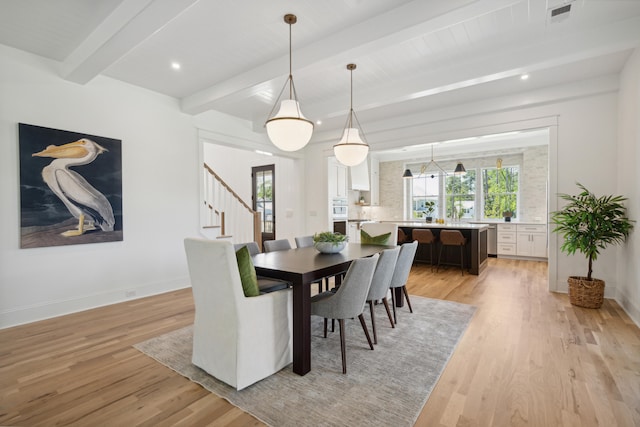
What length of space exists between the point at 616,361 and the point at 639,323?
1082 mm

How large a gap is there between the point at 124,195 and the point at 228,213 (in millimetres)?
2622

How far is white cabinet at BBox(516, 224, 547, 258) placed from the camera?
6.92 meters

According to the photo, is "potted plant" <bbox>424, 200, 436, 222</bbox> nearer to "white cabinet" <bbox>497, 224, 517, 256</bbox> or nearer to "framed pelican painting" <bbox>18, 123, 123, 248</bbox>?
"white cabinet" <bbox>497, 224, 517, 256</bbox>

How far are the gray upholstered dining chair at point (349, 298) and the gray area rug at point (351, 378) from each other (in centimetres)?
23

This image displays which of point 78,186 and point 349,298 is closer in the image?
point 349,298

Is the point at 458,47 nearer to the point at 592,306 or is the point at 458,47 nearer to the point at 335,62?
the point at 335,62

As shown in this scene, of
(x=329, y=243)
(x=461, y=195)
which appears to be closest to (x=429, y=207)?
(x=461, y=195)

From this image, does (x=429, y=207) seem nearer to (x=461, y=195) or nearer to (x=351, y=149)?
(x=461, y=195)

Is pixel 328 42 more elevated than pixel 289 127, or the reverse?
pixel 328 42

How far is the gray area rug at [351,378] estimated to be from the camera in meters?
1.79

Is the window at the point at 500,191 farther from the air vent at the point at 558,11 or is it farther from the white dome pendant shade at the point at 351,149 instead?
the white dome pendant shade at the point at 351,149

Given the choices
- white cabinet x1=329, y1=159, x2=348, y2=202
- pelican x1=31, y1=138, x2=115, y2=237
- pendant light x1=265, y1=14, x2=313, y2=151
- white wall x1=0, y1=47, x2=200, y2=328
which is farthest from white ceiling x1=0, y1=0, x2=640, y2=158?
white cabinet x1=329, y1=159, x2=348, y2=202

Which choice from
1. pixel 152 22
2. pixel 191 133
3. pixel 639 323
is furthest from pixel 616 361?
pixel 191 133

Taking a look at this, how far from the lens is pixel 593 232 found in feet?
11.7
